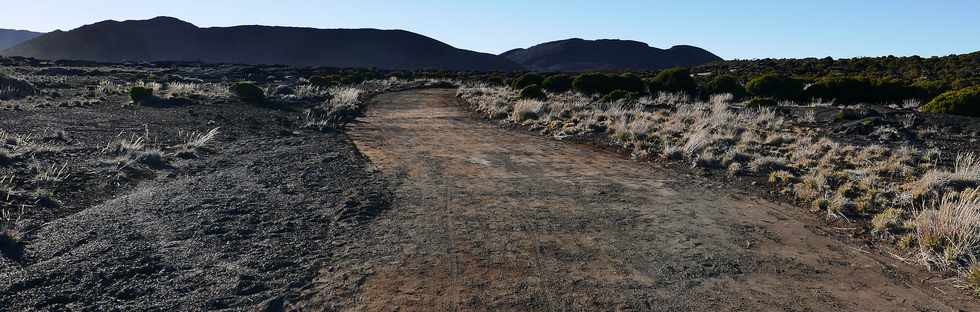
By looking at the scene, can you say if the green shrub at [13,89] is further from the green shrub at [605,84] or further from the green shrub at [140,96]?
the green shrub at [605,84]

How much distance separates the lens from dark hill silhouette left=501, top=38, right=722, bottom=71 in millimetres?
168250

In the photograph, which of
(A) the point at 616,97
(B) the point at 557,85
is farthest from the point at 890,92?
(B) the point at 557,85

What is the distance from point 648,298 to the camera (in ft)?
16.6

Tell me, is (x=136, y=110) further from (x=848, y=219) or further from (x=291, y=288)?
(x=848, y=219)

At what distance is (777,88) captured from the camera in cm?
2755

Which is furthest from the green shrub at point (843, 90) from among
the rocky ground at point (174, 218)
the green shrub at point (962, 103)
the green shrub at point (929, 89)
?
the rocky ground at point (174, 218)

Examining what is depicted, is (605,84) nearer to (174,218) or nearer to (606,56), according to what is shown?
(174,218)

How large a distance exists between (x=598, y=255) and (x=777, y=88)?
2445 centimetres

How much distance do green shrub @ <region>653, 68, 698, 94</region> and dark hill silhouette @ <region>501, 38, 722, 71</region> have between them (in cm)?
13121

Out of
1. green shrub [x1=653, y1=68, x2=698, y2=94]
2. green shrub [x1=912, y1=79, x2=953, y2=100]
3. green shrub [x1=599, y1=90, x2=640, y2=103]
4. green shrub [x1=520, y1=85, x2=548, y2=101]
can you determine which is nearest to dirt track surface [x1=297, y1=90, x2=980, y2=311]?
green shrub [x1=599, y1=90, x2=640, y2=103]

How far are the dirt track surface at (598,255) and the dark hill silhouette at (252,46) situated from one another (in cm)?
13894

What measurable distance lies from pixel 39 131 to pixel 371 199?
Answer: 1026 centimetres

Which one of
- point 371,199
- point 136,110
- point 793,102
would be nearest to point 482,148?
point 371,199

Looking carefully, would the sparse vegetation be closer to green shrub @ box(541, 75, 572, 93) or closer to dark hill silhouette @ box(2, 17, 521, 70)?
green shrub @ box(541, 75, 572, 93)
